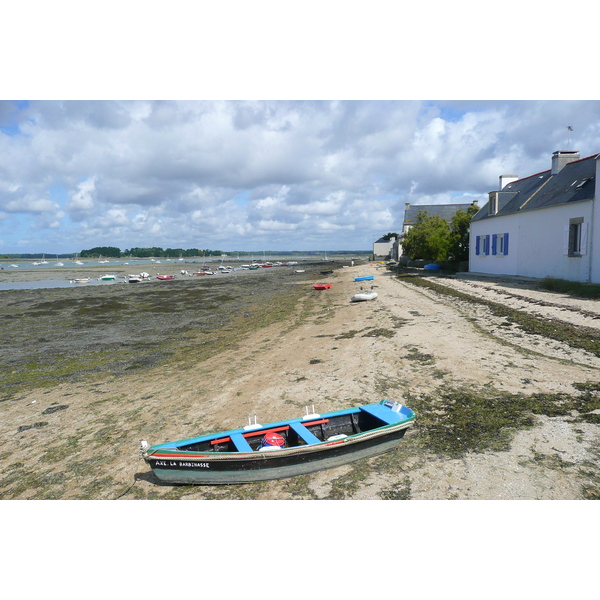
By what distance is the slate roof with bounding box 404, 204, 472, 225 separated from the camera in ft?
204

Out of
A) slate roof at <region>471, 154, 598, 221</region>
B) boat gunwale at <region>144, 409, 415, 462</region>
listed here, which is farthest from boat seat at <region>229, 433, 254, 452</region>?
slate roof at <region>471, 154, 598, 221</region>

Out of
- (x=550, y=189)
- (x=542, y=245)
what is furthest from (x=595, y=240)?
(x=550, y=189)

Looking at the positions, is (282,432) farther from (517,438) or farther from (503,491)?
(517,438)

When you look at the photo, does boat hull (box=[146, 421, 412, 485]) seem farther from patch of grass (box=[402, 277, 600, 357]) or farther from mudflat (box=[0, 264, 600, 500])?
patch of grass (box=[402, 277, 600, 357])

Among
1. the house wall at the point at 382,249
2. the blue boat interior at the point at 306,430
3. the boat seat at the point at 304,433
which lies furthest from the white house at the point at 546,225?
the house wall at the point at 382,249

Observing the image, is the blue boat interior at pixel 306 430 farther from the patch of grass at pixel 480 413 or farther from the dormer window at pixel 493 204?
the dormer window at pixel 493 204

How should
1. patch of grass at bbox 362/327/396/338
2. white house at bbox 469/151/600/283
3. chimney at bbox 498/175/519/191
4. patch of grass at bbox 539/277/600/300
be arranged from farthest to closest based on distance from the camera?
1. chimney at bbox 498/175/519/191
2. white house at bbox 469/151/600/283
3. patch of grass at bbox 539/277/600/300
4. patch of grass at bbox 362/327/396/338

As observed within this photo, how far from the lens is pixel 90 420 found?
9.58 m

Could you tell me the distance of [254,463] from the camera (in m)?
5.92

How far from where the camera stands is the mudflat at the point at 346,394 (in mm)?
6078

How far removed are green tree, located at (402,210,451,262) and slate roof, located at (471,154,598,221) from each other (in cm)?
565

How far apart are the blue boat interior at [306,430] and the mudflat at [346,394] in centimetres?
56

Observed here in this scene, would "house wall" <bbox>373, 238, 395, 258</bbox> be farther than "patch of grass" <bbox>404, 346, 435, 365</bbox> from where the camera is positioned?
Answer: Yes

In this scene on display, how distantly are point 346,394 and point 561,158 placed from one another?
82.3 feet
